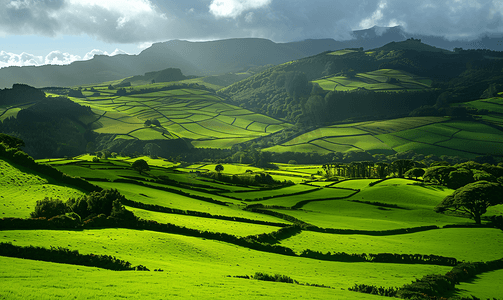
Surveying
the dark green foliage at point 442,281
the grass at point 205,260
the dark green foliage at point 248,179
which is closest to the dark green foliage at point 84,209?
the grass at point 205,260

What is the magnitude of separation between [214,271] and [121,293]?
9916mm

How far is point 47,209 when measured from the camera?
31.0 m

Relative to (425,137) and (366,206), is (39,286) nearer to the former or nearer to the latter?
(366,206)

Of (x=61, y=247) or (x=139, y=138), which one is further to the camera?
(x=139, y=138)

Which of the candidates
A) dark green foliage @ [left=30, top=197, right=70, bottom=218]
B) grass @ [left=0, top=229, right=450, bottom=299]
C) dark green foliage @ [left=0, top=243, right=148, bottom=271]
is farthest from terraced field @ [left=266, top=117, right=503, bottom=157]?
dark green foliage @ [left=0, top=243, right=148, bottom=271]

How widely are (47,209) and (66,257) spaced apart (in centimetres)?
1330

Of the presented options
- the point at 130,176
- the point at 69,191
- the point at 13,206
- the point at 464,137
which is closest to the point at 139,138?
the point at 130,176

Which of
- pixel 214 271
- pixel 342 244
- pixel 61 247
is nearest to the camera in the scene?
pixel 61 247

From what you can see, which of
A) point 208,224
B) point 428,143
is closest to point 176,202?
point 208,224

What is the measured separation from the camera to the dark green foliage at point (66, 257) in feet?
63.7

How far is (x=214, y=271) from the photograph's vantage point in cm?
2320

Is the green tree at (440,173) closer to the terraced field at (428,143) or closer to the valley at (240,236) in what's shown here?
the valley at (240,236)

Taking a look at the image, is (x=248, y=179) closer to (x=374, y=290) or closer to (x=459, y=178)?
(x=459, y=178)

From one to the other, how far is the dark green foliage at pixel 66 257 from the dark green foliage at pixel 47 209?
37.3 ft
